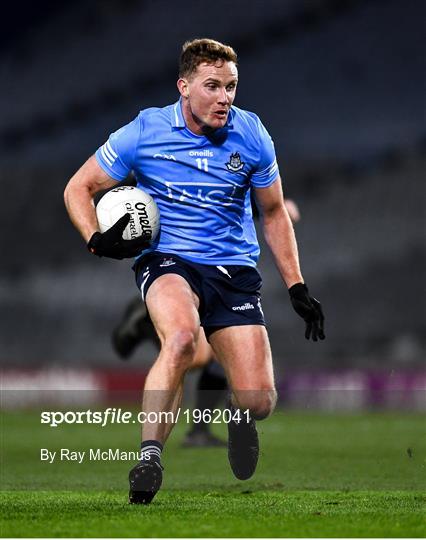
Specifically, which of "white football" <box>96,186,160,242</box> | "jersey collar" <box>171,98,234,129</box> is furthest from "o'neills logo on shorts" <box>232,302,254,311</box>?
"jersey collar" <box>171,98,234,129</box>

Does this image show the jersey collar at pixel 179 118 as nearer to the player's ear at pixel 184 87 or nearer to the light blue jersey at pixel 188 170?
the light blue jersey at pixel 188 170

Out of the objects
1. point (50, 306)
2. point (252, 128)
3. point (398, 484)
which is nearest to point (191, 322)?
point (252, 128)

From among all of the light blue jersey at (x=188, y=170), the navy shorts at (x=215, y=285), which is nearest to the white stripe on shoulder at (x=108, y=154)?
the light blue jersey at (x=188, y=170)

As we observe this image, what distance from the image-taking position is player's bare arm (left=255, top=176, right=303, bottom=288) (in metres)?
6.22

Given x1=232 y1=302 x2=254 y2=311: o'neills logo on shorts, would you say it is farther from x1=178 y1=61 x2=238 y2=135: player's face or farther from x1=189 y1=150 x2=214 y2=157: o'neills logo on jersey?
x1=178 y1=61 x2=238 y2=135: player's face

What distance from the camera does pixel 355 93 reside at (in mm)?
25938

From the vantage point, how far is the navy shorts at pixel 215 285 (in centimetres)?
585

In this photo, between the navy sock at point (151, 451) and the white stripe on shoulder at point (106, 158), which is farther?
the white stripe on shoulder at point (106, 158)

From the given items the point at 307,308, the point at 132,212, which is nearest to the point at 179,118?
the point at 132,212

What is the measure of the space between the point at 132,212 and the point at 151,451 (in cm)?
126

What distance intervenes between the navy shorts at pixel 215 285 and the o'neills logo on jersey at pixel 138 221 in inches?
6.8

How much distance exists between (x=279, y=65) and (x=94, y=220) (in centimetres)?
2102

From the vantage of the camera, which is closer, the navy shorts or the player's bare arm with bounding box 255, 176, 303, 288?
the navy shorts
